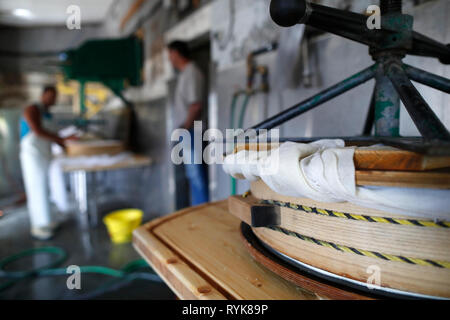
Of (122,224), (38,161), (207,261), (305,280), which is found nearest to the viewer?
(305,280)

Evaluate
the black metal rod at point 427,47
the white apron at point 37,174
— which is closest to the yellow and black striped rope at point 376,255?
the black metal rod at point 427,47

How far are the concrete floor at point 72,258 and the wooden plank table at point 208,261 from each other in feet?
5.10

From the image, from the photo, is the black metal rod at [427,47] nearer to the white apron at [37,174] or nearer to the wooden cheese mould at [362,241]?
the wooden cheese mould at [362,241]

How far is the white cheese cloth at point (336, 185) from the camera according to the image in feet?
1.47

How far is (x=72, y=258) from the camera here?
3.00 metres

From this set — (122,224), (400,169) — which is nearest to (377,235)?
(400,169)

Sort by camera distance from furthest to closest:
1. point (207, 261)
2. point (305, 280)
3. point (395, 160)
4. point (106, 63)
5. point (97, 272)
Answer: point (106, 63)
point (97, 272)
point (207, 261)
point (305, 280)
point (395, 160)

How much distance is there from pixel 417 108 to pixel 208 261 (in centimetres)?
58

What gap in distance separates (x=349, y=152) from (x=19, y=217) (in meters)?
5.47

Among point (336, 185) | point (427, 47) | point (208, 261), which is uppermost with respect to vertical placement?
point (427, 47)

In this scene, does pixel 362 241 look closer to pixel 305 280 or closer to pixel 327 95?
pixel 305 280

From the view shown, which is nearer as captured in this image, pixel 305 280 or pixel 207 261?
pixel 305 280
